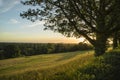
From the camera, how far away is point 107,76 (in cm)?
1013

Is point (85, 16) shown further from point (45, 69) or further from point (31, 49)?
point (31, 49)

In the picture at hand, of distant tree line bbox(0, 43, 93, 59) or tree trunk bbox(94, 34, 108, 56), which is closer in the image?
tree trunk bbox(94, 34, 108, 56)

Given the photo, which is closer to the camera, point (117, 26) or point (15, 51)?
point (117, 26)

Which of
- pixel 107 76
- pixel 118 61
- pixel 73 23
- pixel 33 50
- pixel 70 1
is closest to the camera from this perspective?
pixel 107 76

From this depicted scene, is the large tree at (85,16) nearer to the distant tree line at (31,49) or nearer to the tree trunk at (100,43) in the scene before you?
the tree trunk at (100,43)

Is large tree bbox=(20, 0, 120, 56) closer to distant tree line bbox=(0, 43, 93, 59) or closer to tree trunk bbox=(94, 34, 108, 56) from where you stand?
tree trunk bbox=(94, 34, 108, 56)

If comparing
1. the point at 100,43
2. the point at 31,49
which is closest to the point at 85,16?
the point at 100,43

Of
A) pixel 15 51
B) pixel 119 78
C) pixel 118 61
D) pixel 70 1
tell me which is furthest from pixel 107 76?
pixel 15 51

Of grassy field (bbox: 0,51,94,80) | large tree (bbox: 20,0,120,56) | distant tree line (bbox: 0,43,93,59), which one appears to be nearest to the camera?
grassy field (bbox: 0,51,94,80)

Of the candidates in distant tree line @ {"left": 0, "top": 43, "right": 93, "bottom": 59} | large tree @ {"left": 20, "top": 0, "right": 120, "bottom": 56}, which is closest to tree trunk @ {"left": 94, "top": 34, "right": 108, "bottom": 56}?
large tree @ {"left": 20, "top": 0, "right": 120, "bottom": 56}

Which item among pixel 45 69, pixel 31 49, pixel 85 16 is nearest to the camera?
pixel 85 16

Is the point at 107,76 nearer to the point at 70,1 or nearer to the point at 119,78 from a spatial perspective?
the point at 119,78

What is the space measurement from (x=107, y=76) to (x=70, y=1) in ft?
35.5

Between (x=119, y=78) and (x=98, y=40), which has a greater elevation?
(x=98, y=40)
